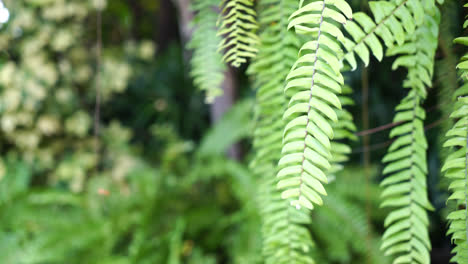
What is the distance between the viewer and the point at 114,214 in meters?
1.77

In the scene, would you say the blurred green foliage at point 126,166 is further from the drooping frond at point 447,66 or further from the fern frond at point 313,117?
the fern frond at point 313,117

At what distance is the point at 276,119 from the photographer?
79 cm

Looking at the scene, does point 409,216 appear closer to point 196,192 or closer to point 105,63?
point 196,192

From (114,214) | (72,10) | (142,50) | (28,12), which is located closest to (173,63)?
(142,50)

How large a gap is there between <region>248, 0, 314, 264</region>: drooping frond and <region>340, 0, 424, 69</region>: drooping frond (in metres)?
0.17

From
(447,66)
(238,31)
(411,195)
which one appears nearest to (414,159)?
(411,195)

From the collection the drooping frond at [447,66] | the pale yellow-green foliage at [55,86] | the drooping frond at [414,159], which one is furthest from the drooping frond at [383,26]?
the pale yellow-green foliage at [55,86]

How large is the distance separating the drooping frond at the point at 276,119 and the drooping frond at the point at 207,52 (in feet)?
0.43

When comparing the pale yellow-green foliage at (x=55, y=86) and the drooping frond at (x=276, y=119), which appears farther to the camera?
the pale yellow-green foliage at (x=55, y=86)

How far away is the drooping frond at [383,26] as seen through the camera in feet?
1.89

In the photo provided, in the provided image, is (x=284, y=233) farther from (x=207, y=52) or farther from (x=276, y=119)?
(x=207, y=52)

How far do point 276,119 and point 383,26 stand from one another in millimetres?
306

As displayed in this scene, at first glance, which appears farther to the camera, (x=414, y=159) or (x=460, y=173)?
(x=414, y=159)

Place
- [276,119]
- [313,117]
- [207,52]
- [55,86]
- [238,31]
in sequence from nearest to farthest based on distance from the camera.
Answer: [313,117] → [238,31] → [276,119] → [207,52] → [55,86]
